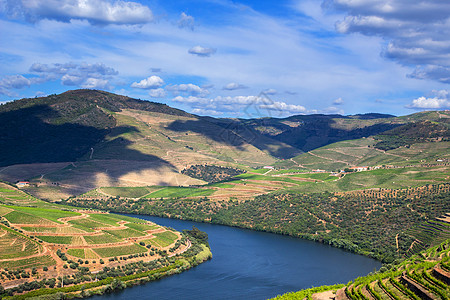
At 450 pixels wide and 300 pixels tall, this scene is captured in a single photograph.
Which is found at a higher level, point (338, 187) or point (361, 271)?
point (338, 187)

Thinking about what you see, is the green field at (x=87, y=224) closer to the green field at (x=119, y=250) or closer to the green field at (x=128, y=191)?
the green field at (x=119, y=250)

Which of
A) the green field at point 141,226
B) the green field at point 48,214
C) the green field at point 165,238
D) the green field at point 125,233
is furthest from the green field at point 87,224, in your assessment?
the green field at point 165,238

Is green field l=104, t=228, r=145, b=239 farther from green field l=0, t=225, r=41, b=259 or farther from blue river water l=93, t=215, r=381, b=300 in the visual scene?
green field l=0, t=225, r=41, b=259

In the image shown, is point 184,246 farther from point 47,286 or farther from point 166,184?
point 166,184

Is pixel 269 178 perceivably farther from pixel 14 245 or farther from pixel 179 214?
pixel 14 245

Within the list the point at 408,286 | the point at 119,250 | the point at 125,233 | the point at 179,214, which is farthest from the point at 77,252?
the point at 179,214

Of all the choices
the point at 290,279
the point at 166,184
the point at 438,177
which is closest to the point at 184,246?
the point at 290,279

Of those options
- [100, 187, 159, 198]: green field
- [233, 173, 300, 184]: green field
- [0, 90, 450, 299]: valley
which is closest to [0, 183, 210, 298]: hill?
[0, 90, 450, 299]: valley
